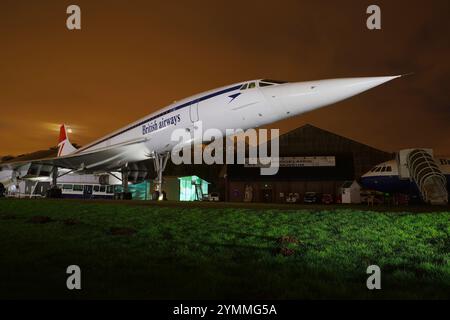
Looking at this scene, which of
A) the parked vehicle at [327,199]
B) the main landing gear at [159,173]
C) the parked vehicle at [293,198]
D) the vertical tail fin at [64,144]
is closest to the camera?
the main landing gear at [159,173]

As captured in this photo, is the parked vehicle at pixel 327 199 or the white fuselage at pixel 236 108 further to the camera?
the parked vehicle at pixel 327 199

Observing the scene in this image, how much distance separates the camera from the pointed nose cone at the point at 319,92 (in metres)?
11.9

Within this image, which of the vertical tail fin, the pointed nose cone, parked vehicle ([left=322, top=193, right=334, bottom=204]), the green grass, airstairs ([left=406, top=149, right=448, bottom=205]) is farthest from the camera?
the vertical tail fin

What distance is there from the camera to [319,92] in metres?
12.8

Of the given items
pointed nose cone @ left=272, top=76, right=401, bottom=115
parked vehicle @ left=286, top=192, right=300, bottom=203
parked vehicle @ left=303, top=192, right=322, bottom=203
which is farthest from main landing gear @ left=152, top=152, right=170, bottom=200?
parked vehicle @ left=286, top=192, right=300, bottom=203

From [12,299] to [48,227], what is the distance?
6.92 metres

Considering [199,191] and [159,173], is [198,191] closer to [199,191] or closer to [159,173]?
[199,191]

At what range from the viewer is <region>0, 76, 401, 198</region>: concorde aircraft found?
12.8 m

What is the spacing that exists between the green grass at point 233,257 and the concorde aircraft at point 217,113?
416 centimetres

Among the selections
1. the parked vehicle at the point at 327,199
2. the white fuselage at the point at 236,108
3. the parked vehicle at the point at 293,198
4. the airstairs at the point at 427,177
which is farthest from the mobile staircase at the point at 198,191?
the airstairs at the point at 427,177

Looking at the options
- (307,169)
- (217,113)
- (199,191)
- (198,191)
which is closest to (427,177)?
(217,113)

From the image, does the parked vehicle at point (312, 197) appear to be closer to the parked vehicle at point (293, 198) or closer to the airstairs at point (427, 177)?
the parked vehicle at point (293, 198)

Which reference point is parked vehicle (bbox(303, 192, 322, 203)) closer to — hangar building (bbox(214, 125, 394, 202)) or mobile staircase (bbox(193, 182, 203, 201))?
hangar building (bbox(214, 125, 394, 202))

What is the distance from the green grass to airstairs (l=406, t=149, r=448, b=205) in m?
14.5
